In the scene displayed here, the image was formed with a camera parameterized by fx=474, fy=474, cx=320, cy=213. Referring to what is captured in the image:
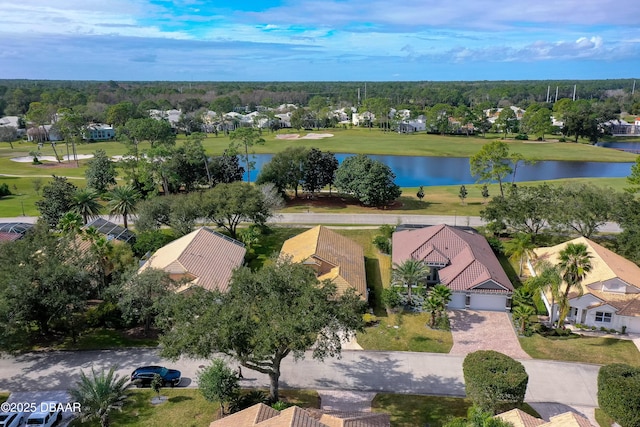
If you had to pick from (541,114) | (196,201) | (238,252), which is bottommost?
(238,252)

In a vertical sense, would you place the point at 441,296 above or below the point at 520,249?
below

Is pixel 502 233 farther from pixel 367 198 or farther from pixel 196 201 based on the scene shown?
pixel 196 201

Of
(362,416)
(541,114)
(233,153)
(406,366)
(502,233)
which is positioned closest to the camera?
(362,416)

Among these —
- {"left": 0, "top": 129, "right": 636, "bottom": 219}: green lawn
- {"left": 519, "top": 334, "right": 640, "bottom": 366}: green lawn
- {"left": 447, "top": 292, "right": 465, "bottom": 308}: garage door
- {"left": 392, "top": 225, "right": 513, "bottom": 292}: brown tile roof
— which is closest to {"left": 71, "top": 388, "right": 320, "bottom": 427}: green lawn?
{"left": 447, "top": 292, "right": 465, "bottom": 308}: garage door

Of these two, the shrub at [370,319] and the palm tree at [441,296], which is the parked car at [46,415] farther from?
the palm tree at [441,296]

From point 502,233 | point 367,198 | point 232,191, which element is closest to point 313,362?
point 232,191

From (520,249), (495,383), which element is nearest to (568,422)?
(495,383)

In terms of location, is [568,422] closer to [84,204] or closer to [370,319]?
[370,319]
